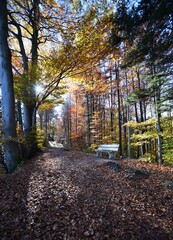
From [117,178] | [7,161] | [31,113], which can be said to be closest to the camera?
[117,178]

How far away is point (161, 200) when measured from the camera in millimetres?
3080

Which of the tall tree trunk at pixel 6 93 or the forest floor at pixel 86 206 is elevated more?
the tall tree trunk at pixel 6 93

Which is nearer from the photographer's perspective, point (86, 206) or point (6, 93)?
point (86, 206)

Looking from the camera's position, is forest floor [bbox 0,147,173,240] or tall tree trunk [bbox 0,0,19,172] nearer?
forest floor [bbox 0,147,173,240]

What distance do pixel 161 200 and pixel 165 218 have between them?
0.57 meters

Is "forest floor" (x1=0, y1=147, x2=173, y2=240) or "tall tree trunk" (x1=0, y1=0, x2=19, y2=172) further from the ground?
"tall tree trunk" (x1=0, y1=0, x2=19, y2=172)

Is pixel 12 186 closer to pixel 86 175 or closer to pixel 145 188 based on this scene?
pixel 86 175

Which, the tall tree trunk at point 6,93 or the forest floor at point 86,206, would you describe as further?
the tall tree trunk at point 6,93

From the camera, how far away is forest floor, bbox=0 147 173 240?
2.16m

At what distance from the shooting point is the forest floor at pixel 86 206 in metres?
2.16

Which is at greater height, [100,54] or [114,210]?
[100,54]

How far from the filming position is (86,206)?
2.76 meters

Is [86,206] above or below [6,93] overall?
below

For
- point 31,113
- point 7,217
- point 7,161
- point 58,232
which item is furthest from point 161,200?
point 31,113
